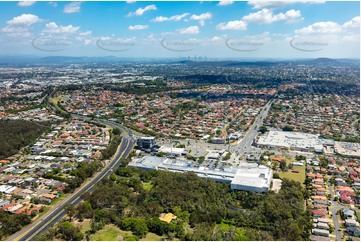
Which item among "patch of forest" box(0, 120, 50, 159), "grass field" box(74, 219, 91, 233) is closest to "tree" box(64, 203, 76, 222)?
"grass field" box(74, 219, 91, 233)

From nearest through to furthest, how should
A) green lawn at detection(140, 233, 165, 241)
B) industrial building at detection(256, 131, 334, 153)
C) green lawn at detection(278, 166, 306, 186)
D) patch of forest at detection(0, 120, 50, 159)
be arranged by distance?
green lawn at detection(140, 233, 165, 241), green lawn at detection(278, 166, 306, 186), patch of forest at detection(0, 120, 50, 159), industrial building at detection(256, 131, 334, 153)

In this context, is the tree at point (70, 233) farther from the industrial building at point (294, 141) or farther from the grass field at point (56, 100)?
the grass field at point (56, 100)

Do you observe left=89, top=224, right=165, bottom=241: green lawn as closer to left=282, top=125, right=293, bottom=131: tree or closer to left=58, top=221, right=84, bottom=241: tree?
left=58, top=221, right=84, bottom=241: tree

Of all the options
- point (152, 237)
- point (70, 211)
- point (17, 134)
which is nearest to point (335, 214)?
point (152, 237)

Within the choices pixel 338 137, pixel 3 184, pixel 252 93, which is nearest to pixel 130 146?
pixel 3 184

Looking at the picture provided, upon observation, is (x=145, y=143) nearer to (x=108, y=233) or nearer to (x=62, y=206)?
(x=62, y=206)
